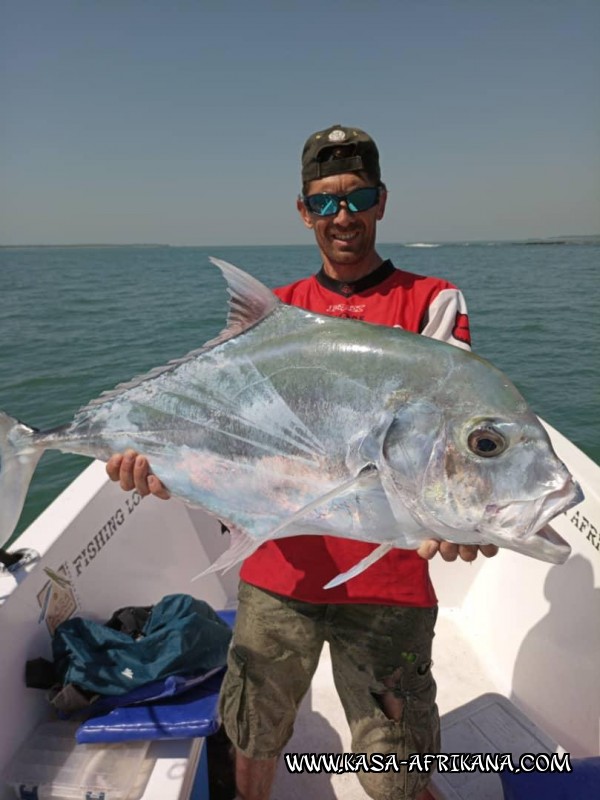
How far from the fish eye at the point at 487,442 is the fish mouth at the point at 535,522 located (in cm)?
14

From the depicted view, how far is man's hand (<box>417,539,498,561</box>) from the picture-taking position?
1654 millimetres

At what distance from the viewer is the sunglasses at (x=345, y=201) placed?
2.21m

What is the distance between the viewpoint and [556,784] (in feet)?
6.78

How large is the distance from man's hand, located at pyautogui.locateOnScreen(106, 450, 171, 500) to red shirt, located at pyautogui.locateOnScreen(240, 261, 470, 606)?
561 millimetres

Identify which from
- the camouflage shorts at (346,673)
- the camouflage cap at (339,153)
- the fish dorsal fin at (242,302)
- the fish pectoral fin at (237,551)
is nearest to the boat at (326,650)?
the camouflage shorts at (346,673)

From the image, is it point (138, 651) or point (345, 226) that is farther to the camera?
point (138, 651)

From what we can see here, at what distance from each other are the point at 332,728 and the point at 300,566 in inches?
69.8

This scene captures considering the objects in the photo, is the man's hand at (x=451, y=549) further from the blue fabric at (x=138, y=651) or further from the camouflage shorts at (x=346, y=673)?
the blue fabric at (x=138, y=651)

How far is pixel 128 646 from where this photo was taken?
105 inches

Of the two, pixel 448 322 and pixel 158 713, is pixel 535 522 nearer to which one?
pixel 448 322

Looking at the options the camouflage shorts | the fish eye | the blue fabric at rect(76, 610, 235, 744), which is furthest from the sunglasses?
the blue fabric at rect(76, 610, 235, 744)

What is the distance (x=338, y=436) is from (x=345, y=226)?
39.9 inches

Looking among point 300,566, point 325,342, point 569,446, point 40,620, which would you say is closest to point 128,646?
point 40,620

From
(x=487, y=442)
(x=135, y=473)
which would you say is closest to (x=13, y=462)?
(x=135, y=473)
